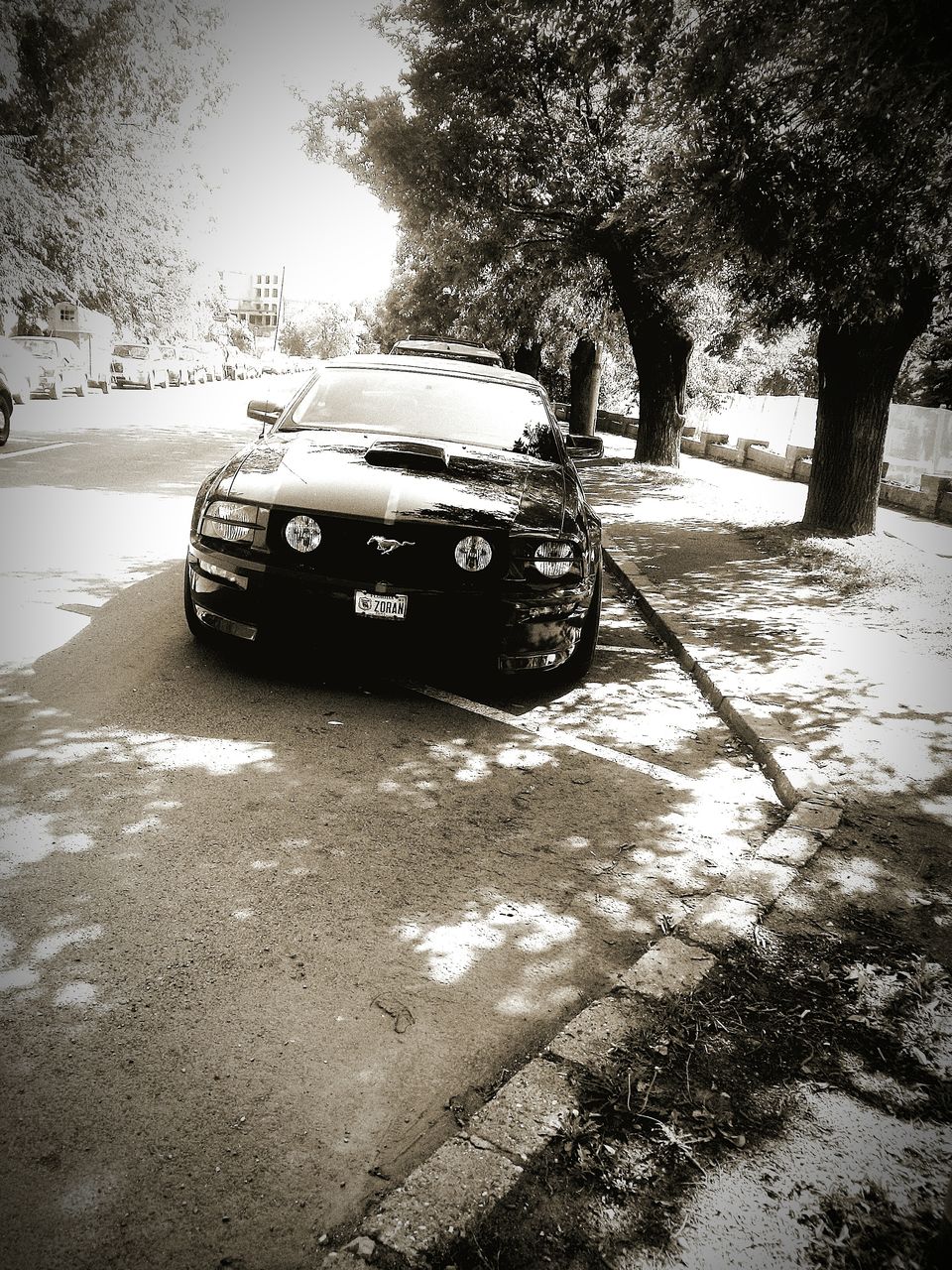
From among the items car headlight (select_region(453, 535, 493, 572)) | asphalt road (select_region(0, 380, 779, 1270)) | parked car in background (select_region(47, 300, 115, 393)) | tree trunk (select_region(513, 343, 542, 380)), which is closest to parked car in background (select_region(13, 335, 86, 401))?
parked car in background (select_region(47, 300, 115, 393))

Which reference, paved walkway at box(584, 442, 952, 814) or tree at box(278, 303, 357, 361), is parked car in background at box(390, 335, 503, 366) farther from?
tree at box(278, 303, 357, 361)

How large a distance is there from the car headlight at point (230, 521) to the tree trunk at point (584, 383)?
61.9 feet

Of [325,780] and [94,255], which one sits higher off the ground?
[94,255]

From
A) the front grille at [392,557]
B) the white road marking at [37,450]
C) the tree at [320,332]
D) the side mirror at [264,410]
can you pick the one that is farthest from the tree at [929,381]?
the tree at [320,332]

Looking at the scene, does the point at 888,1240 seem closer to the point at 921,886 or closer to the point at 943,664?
the point at 921,886

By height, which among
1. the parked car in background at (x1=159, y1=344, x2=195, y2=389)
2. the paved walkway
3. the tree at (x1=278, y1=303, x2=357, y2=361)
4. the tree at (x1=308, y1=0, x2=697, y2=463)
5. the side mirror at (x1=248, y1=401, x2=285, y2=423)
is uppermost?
the tree at (x1=278, y1=303, x2=357, y2=361)

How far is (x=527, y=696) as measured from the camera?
215 inches

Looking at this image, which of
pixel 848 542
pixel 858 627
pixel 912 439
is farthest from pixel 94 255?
pixel 858 627

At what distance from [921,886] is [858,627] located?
426 centimetres

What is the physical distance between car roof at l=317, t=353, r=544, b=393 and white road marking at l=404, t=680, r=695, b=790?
7.82 ft

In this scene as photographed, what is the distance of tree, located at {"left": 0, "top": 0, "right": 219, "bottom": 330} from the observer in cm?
2800

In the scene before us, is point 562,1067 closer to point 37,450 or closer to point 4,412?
point 37,450

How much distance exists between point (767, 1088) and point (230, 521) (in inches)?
142

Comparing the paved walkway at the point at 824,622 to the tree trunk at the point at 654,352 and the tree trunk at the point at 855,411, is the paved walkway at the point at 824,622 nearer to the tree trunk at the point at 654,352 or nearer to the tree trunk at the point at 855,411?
the tree trunk at the point at 855,411
